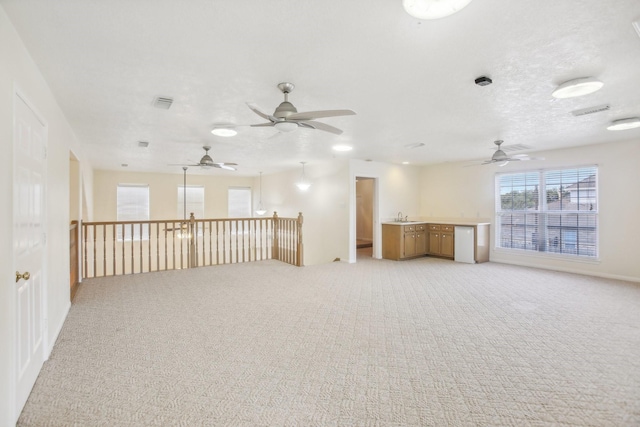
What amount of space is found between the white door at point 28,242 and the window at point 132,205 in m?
7.04

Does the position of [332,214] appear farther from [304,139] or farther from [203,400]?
[203,400]

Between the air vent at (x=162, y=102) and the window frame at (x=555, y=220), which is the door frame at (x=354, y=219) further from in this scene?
the air vent at (x=162, y=102)

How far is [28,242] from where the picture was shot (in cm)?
223

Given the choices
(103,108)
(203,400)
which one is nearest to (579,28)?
(203,400)

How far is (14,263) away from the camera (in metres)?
1.91

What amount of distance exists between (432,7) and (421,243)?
6686 millimetres

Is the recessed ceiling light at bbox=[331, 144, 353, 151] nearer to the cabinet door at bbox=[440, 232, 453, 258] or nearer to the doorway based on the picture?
the cabinet door at bbox=[440, 232, 453, 258]

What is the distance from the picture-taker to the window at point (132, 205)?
9023mm

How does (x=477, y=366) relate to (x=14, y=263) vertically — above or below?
below

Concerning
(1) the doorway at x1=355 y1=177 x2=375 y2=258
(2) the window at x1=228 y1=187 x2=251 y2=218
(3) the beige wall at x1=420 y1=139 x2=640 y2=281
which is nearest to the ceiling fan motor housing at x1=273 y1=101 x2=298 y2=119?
(3) the beige wall at x1=420 y1=139 x2=640 y2=281

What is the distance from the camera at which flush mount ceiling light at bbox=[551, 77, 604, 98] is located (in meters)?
2.70

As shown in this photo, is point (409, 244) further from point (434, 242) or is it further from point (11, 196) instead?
point (11, 196)

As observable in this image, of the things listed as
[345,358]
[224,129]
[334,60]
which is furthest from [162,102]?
[345,358]

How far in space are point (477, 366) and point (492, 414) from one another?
23.8 inches
